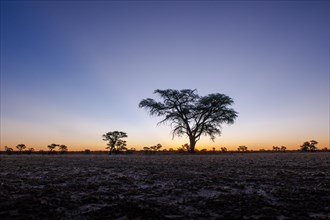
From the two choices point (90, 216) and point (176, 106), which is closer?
point (90, 216)

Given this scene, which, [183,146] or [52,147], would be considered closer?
[183,146]

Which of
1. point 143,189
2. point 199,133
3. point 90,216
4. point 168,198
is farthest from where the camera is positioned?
point 199,133

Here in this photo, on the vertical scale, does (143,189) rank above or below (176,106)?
below

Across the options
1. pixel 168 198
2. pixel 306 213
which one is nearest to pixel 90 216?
pixel 168 198

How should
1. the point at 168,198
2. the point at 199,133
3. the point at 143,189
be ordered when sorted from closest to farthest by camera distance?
the point at 168,198 → the point at 143,189 → the point at 199,133

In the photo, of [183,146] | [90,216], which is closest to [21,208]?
[90,216]

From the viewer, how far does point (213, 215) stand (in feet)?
11.3

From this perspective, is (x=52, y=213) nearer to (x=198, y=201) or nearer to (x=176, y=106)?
(x=198, y=201)

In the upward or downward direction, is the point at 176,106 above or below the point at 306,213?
above

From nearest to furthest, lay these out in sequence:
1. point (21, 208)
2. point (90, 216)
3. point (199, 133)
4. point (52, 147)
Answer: point (90, 216) → point (21, 208) → point (199, 133) → point (52, 147)

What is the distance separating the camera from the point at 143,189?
548cm

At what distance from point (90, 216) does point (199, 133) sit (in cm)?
3822

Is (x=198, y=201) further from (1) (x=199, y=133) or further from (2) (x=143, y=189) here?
(1) (x=199, y=133)

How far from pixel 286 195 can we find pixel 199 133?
36.6m
